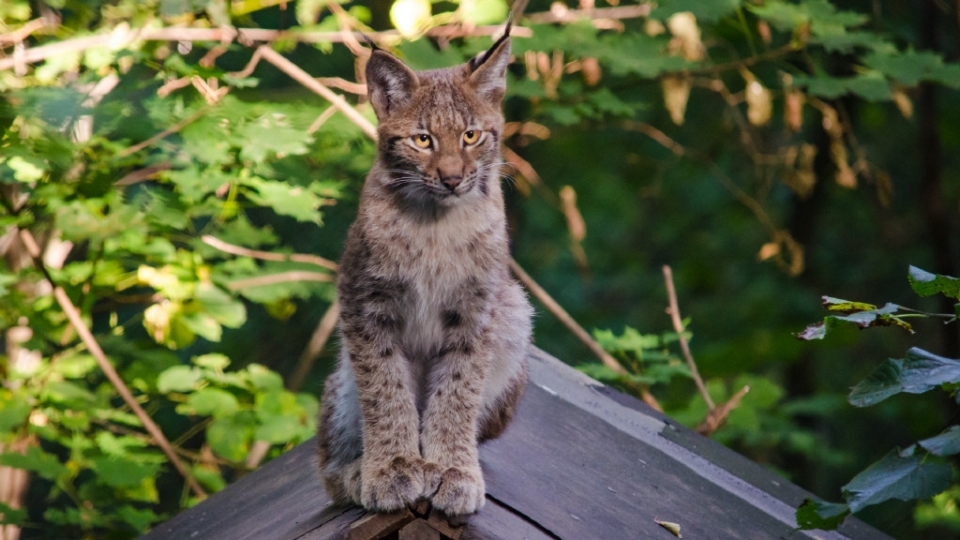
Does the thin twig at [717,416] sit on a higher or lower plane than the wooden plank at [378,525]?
lower

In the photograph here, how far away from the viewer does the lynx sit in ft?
10.4

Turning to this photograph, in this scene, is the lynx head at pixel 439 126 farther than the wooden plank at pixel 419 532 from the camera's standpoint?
Yes

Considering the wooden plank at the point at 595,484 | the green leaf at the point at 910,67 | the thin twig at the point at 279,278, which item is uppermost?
the green leaf at the point at 910,67

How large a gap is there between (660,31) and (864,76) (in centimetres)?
196

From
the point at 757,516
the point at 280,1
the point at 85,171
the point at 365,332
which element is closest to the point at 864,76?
the point at 757,516

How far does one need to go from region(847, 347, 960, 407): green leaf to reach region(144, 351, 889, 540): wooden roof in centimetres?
91

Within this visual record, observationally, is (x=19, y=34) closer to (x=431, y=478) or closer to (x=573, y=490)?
(x=431, y=478)

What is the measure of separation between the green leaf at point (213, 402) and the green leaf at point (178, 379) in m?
0.07

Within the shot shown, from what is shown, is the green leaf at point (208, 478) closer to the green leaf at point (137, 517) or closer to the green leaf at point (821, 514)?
the green leaf at point (137, 517)

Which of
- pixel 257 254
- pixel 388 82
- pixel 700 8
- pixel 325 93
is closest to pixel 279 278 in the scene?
pixel 257 254

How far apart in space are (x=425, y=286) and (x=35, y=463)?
264cm

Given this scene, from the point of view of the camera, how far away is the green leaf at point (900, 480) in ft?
7.84

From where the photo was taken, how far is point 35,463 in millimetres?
4773

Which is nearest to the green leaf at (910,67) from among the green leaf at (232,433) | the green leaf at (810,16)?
the green leaf at (810,16)
